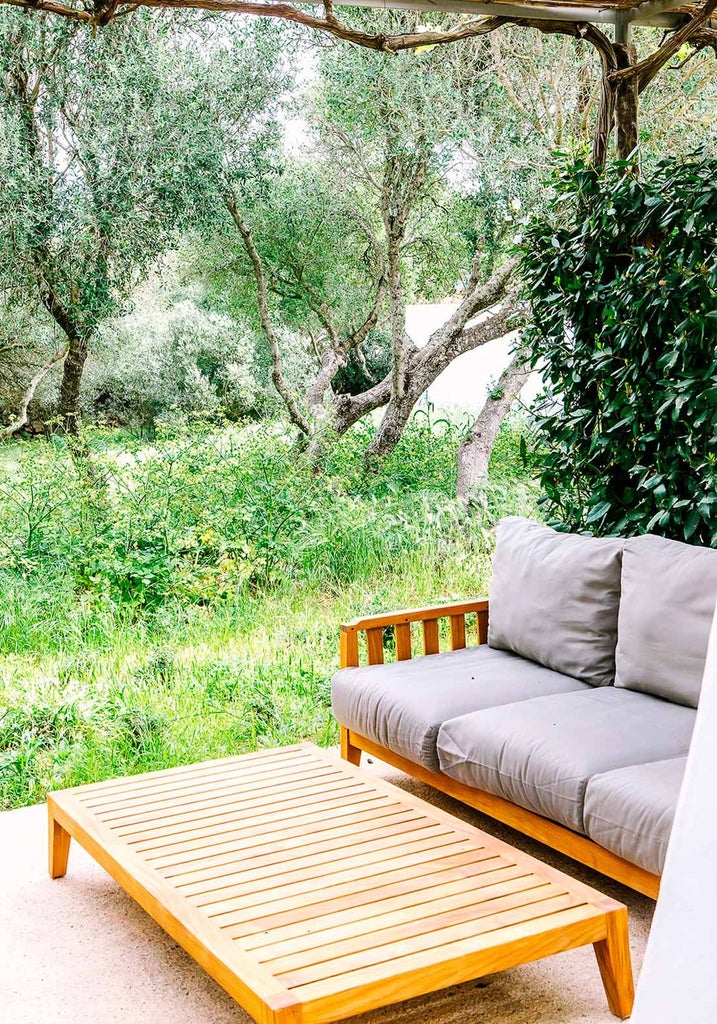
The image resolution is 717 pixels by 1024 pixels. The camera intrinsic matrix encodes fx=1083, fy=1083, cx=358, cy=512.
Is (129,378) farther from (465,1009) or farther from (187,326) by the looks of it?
(465,1009)

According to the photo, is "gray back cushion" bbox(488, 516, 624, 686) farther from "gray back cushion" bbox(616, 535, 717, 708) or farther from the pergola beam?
the pergola beam

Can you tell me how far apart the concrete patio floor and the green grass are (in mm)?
993

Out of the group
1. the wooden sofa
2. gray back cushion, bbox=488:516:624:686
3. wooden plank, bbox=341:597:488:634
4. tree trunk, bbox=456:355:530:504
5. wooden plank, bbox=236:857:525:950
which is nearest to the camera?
wooden plank, bbox=236:857:525:950

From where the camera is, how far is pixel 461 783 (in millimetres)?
3314

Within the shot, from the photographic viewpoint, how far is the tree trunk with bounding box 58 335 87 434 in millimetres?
6234

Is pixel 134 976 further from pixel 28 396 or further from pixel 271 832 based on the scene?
pixel 28 396

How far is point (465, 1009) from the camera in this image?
247 centimetres

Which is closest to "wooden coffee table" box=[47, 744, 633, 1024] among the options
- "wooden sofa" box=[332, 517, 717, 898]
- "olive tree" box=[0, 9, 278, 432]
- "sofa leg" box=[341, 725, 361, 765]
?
Result: "wooden sofa" box=[332, 517, 717, 898]

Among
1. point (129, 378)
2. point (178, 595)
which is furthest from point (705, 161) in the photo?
point (129, 378)

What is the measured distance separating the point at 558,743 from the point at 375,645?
1083mm

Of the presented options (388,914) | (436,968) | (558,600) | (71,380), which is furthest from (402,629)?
(71,380)

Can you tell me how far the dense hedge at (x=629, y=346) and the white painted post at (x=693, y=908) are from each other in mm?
3380

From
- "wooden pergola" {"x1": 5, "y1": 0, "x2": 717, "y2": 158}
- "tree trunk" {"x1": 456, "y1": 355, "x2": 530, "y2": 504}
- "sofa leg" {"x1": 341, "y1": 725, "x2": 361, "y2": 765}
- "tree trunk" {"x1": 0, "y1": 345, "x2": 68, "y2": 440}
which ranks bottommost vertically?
"sofa leg" {"x1": 341, "y1": 725, "x2": 361, "y2": 765}

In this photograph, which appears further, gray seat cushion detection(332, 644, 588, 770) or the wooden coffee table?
gray seat cushion detection(332, 644, 588, 770)
